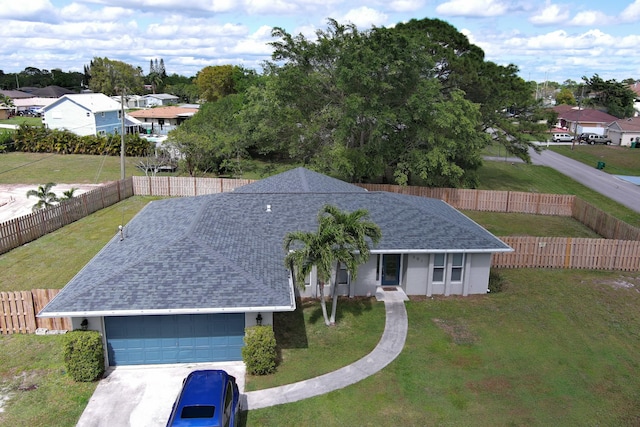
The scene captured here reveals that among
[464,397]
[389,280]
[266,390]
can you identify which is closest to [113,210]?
[389,280]

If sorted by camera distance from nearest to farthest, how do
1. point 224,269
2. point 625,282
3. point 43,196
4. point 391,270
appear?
1. point 224,269
2. point 391,270
3. point 625,282
4. point 43,196

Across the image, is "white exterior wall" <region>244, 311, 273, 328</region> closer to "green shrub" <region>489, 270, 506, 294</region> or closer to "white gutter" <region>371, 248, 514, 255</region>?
"white gutter" <region>371, 248, 514, 255</region>

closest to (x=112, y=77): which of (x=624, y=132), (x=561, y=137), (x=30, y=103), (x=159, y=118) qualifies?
(x=30, y=103)

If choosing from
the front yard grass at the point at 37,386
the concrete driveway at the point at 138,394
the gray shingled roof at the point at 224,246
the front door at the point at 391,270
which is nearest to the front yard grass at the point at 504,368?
the front door at the point at 391,270

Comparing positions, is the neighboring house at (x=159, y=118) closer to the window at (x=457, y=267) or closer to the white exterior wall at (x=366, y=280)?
the white exterior wall at (x=366, y=280)

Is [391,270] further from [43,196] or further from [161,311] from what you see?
[43,196]

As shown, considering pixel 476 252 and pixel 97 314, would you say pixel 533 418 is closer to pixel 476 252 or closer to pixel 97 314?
pixel 476 252

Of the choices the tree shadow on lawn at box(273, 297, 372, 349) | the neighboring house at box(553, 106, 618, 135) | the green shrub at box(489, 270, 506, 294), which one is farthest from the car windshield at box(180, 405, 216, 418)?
the neighboring house at box(553, 106, 618, 135)
